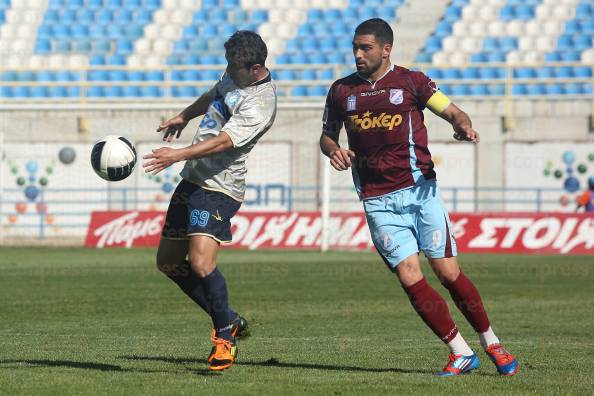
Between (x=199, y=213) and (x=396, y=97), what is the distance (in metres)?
1.51

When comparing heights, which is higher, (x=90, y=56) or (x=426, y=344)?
(x=90, y=56)

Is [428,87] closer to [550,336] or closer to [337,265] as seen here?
[550,336]

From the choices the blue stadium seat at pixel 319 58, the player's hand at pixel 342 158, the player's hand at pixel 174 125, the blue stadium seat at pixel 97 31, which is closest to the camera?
the player's hand at pixel 342 158

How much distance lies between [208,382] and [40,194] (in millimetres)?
22855

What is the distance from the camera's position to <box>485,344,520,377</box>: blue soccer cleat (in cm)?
703

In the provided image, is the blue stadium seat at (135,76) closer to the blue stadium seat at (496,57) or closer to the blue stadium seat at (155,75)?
the blue stadium seat at (155,75)

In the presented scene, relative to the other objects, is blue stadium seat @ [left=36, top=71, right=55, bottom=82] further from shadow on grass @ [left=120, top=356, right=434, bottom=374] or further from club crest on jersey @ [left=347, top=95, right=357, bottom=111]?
club crest on jersey @ [left=347, top=95, right=357, bottom=111]

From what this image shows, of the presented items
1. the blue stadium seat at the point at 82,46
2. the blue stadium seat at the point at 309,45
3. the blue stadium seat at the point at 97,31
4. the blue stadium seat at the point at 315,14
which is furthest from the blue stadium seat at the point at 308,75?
the blue stadium seat at the point at 82,46

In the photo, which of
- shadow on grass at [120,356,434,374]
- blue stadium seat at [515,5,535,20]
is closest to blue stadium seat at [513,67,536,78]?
blue stadium seat at [515,5,535,20]

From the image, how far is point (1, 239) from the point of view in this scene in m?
27.5

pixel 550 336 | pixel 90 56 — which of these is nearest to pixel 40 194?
pixel 90 56

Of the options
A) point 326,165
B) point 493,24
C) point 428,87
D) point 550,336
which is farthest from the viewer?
point 493,24

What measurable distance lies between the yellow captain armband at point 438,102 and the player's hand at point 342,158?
64 centimetres

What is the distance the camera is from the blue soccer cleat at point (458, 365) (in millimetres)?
7066
